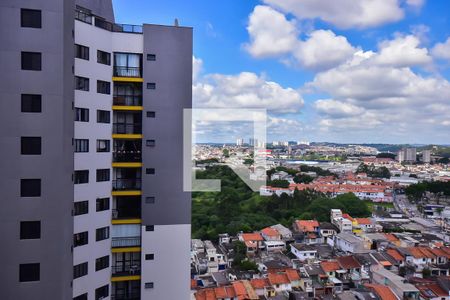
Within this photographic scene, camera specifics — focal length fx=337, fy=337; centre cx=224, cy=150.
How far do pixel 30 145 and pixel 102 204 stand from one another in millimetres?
1295

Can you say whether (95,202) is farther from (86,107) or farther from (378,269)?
(378,269)

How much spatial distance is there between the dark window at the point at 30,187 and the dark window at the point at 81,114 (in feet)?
3.10

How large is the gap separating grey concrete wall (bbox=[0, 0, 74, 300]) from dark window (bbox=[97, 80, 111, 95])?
0.83m

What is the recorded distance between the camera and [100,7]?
171 inches

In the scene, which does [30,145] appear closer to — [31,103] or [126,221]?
[31,103]

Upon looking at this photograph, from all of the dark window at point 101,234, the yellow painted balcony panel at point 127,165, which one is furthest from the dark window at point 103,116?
the dark window at point 101,234

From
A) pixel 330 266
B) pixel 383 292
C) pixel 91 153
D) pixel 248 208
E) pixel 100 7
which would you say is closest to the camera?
pixel 91 153

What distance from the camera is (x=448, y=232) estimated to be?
56.0 feet

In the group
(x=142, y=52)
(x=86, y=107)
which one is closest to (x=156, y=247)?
(x=86, y=107)

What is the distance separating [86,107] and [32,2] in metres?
1.20

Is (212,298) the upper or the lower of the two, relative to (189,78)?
lower

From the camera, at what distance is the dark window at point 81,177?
3.83m

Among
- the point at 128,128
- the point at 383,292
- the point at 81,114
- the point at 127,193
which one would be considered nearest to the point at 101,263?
the point at 127,193

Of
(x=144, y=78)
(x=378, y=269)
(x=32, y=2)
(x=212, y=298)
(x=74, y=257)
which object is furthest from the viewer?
(x=378, y=269)
